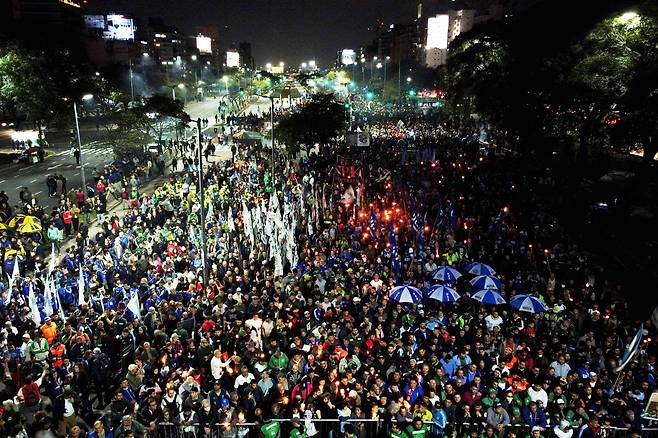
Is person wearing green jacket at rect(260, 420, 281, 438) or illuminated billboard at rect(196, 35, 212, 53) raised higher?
illuminated billboard at rect(196, 35, 212, 53)

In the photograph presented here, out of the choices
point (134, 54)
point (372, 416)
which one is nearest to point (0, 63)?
point (372, 416)

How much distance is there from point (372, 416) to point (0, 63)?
40029mm

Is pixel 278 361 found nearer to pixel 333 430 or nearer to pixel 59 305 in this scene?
pixel 333 430

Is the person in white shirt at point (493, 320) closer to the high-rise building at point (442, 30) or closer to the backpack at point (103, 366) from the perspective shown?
the backpack at point (103, 366)

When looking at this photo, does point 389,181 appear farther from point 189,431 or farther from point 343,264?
point 189,431

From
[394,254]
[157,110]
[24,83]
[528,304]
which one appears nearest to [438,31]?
[157,110]

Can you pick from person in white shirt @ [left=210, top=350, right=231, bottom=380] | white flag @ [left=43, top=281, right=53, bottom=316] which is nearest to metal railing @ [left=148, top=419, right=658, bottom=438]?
person in white shirt @ [left=210, top=350, right=231, bottom=380]

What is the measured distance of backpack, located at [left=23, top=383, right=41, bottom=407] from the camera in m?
9.06

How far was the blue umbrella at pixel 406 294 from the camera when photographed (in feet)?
40.4

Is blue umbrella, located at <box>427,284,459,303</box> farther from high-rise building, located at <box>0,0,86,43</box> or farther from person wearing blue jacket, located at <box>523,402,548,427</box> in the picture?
high-rise building, located at <box>0,0,86,43</box>

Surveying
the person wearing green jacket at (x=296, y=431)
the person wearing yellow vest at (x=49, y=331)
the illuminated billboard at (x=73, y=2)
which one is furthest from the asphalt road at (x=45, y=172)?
the illuminated billboard at (x=73, y=2)

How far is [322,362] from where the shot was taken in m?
9.65

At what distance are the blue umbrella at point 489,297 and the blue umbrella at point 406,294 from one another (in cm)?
136

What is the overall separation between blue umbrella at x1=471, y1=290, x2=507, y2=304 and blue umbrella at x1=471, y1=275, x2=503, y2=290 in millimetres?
482
